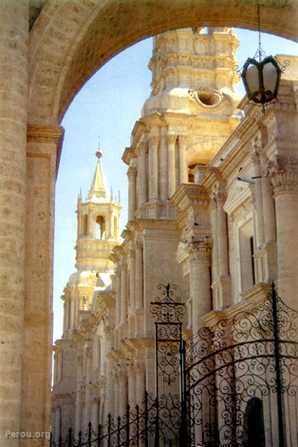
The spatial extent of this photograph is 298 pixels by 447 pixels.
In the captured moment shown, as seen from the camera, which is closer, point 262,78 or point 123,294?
point 262,78

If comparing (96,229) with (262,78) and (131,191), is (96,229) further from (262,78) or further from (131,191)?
(262,78)

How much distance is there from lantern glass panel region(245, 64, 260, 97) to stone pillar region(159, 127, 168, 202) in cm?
2120

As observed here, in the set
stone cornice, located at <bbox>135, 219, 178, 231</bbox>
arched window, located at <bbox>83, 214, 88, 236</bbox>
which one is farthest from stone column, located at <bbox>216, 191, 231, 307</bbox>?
arched window, located at <bbox>83, 214, 88, 236</bbox>

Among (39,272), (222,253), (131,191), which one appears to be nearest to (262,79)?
(39,272)

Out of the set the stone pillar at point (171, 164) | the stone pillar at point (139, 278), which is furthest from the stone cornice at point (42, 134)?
the stone pillar at point (171, 164)

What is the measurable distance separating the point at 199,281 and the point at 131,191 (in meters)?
9.02

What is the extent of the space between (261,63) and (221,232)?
15.3 m

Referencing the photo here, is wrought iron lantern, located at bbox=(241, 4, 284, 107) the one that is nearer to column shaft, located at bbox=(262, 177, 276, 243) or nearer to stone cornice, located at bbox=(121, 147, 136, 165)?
column shaft, located at bbox=(262, 177, 276, 243)

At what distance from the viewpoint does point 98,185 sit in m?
58.7

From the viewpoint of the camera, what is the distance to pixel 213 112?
102ft

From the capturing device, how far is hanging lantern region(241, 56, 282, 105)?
26.8ft

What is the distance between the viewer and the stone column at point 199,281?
953 inches

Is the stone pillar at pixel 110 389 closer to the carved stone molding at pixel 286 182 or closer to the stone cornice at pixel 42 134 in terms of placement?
the carved stone molding at pixel 286 182

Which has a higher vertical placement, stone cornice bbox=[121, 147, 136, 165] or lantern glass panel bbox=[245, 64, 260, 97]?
stone cornice bbox=[121, 147, 136, 165]
